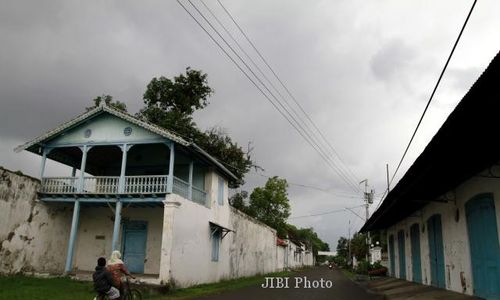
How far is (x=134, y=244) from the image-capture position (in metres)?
19.3

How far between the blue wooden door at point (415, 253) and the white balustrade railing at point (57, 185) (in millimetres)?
14059

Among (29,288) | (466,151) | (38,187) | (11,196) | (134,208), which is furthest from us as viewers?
(134,208)

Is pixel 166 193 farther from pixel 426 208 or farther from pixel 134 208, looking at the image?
pixel 426 208

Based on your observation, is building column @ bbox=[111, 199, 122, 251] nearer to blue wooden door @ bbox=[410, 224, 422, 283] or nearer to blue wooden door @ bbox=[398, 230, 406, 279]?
blue wooden door @ bbox=[410, 224, 422, 283]

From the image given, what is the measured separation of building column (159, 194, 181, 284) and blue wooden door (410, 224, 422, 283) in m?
9.33

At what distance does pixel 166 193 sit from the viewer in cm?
1636

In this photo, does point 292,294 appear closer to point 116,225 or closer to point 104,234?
point 116,225

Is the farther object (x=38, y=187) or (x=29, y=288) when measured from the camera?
Result: (x=38, y=187)

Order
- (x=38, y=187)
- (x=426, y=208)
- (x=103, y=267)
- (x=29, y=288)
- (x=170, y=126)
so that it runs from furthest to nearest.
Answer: (x=170, y=126)
(x=38, y=187)
(x=426, y=208)
(x=29, y=288)
(x=103, y=267)

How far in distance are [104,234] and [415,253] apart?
13.6 m

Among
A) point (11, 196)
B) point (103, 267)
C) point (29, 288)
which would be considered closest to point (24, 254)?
point (11, 196)

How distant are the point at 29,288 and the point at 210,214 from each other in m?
8.68

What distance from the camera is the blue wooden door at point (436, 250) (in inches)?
516

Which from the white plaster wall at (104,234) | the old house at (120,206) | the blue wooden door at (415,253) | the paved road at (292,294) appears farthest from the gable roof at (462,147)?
the white plaster wall at (104,234)
